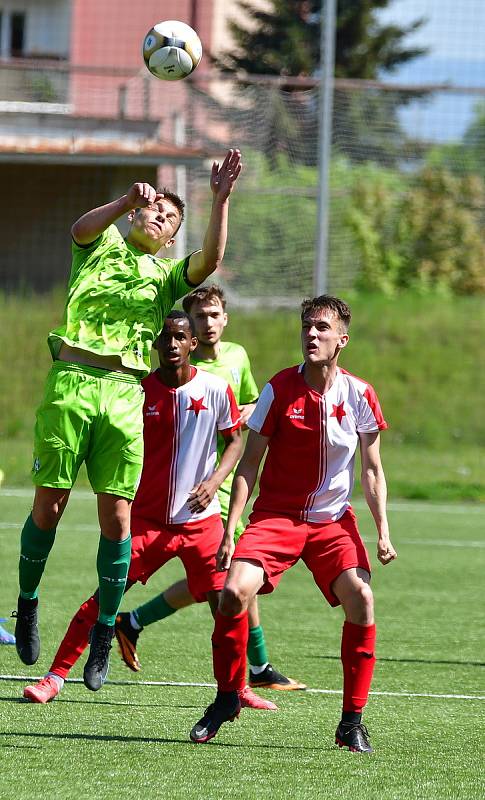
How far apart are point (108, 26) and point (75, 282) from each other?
89.1ft

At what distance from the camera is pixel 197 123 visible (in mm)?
19438

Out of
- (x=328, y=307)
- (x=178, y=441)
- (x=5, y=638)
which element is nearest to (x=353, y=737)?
(x=328, y=307)

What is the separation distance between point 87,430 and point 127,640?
1.43m

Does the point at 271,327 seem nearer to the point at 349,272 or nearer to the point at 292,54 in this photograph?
the point at 349,272

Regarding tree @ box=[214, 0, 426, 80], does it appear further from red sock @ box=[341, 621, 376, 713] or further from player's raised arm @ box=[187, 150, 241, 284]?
red sock @ box=[341, 621, 376, 713]

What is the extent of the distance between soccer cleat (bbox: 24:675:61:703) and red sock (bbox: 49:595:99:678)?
0.06m

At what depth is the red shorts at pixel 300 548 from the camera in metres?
5.00

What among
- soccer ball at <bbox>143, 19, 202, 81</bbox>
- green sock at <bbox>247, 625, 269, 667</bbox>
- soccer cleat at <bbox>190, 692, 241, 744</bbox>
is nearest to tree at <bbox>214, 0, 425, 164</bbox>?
soccer ball at <bbox>143, 19, 202, 81</bbox>

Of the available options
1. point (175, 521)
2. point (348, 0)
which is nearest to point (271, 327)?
point (175, 521)

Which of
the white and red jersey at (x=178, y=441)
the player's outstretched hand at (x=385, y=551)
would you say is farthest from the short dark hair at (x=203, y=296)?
the player's outstretched hand at (x=385, y=551)

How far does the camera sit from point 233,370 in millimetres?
6793

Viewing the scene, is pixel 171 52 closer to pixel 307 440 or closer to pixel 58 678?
pixel 307 440

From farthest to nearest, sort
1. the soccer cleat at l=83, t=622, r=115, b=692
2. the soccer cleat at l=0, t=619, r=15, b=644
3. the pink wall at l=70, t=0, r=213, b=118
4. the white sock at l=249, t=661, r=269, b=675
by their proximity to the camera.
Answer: the pink wall at l=70, t=0, r=213, b=118 → the soccer cleat at l=0, t=619, r=15, b=644 → the white sock at l=249, t=661, r=269, b=675 → the soccer cleat at l=83, t=622, r=115, b=692

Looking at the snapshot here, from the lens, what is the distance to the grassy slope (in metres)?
17.2
